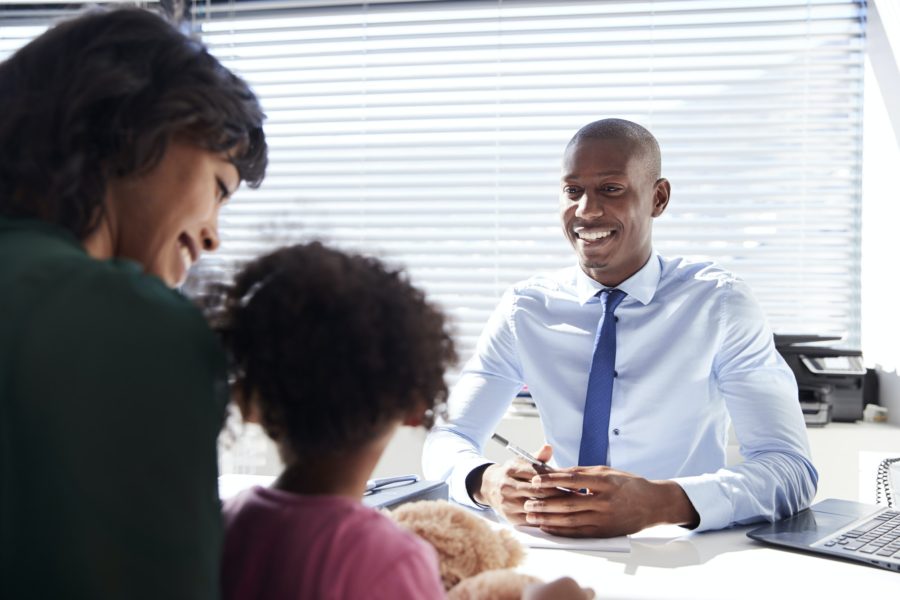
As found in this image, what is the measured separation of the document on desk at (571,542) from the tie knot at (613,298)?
0.80 m

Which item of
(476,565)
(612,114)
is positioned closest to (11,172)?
(476,565)

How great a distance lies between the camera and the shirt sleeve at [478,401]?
1.94 meters

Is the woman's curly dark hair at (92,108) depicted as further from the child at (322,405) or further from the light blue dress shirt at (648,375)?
the light blue dress shirt at (648,375)

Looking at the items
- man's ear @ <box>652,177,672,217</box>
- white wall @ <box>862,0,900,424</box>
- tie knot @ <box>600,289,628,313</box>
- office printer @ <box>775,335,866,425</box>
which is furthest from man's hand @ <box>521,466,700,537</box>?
white wall @ <box>862,0,900,424</box>

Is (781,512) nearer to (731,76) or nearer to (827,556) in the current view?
(827,556)

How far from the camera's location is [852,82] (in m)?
3.36

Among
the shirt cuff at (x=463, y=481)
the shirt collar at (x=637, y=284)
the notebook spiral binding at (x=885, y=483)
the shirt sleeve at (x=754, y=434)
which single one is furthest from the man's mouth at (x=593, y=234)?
the notebook spiral binding at (x=885, y=483)

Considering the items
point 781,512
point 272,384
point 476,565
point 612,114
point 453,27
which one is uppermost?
point 453,27

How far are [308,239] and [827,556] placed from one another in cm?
103

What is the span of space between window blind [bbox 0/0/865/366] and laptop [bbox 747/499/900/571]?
192cm

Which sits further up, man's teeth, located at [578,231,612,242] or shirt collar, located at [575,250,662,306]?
man's teeth, located at [578,231,612,242]

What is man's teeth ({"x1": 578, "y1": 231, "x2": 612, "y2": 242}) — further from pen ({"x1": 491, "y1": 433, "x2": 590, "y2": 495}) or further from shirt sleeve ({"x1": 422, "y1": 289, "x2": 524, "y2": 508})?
pen ({"x1": 491, "y1": 433, "x2": 590, "y2": 495})

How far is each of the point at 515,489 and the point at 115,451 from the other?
1.05m

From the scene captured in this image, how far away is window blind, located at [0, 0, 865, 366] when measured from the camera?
337cm
